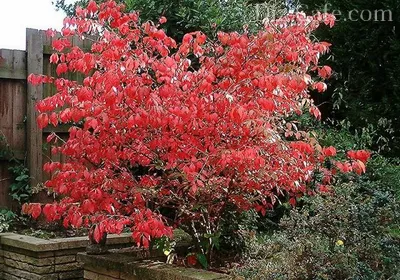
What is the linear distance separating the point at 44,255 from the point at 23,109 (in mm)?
1956

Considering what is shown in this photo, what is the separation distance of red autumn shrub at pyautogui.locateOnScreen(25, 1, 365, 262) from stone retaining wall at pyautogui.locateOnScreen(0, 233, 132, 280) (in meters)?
0.63

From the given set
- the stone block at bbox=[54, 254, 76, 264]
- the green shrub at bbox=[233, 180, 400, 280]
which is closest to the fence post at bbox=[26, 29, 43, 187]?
the stone block at bbox=[54, 254, 76, 264]

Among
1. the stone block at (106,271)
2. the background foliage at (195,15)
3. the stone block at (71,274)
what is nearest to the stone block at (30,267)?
the stone block at (71,274)

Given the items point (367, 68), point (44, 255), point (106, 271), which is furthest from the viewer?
point (367, 68)

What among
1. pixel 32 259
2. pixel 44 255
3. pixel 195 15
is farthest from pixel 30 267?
pixel 195 15

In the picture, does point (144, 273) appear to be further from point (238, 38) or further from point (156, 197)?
point (238, 38)

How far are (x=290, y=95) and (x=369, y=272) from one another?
5.09 ft

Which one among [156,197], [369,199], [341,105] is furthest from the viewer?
[341,105]

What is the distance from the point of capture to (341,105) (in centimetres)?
746

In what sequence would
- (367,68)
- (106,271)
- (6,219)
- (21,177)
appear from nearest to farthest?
(106,271)
(6,219)
(21,177)
(367,68)

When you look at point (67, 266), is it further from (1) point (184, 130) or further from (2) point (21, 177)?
(1) point (184, 130)

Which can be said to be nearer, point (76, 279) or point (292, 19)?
point (292, 19)

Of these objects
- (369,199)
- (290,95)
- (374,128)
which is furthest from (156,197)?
(374,128)

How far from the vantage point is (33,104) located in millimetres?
6434
